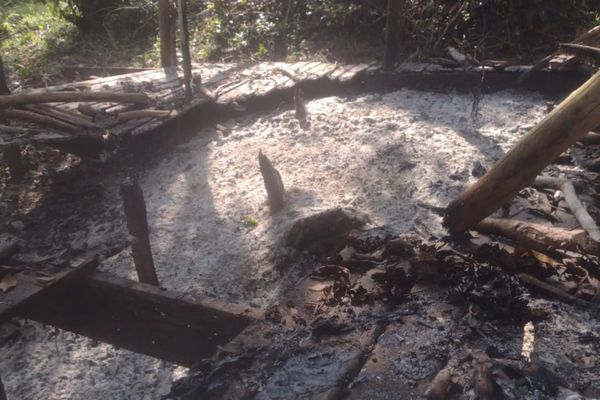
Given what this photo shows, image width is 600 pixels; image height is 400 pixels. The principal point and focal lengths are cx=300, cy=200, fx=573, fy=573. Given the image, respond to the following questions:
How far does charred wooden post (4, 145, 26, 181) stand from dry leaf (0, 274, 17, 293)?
273 cm

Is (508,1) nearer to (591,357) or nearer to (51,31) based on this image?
(591,357)

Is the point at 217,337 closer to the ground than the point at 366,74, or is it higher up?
closer to the ground

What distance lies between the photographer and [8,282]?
251 cm

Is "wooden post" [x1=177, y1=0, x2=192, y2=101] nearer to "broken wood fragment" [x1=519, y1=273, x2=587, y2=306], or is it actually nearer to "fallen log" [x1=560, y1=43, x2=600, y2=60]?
"fallen log" [x1=560, y1=43, x2=600, y2=60]

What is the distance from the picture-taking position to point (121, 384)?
3.08 meters

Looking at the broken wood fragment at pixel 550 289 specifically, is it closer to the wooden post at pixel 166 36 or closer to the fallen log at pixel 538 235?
the fallen log at pixel 538 235

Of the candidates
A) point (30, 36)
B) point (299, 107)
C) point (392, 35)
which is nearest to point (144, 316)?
point (299, 107)

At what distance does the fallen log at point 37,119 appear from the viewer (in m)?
4.41

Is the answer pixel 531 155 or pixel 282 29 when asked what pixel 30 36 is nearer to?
pixel 282 29

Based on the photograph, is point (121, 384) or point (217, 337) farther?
point (121, 384)

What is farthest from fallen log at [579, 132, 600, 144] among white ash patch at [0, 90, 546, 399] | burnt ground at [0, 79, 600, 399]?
white ash patch at [0, 90, 546, 399]

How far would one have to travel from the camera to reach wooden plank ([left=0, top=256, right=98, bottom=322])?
2.33m

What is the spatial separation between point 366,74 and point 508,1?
205 cm

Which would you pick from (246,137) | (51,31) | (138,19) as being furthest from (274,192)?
(51,31)
